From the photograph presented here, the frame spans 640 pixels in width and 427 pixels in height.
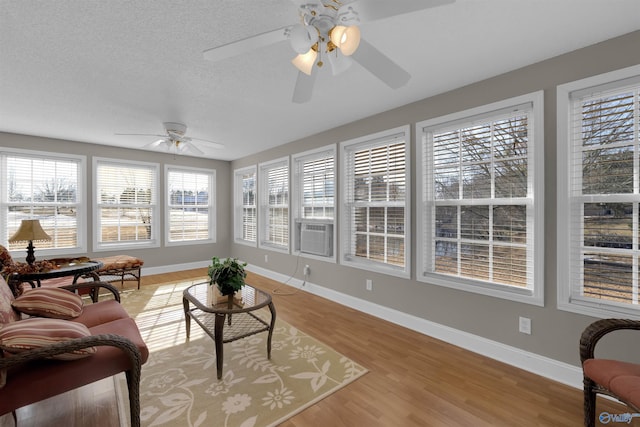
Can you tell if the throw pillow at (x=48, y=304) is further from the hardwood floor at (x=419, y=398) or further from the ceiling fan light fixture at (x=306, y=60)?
the ceiling fan light fixture at (x=306, y=60)

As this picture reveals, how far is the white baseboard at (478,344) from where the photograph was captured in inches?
82.2

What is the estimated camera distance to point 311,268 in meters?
4.32

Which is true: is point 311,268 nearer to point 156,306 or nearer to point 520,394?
point 156,306

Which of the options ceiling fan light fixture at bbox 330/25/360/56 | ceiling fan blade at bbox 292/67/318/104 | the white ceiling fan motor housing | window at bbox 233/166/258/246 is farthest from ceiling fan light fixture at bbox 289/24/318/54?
window at bbox 233/166/258/246

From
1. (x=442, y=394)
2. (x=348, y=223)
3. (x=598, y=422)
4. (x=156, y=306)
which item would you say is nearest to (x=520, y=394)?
(x=598, y=422)

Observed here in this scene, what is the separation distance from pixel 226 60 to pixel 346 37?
1257mm

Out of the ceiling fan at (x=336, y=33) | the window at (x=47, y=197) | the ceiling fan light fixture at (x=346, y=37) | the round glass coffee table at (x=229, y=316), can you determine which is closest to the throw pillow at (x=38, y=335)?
the round glass coffee table at (x=229, y=316)

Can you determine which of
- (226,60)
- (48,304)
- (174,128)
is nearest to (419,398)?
(48,304)

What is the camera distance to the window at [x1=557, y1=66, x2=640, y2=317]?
1.90m

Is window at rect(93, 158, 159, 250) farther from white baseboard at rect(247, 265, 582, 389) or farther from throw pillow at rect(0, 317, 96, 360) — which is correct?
throw pillow at rect(0, 317, 96, 360)

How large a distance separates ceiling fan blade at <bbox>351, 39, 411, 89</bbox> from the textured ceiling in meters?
0.36

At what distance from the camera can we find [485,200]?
2535 millimetres

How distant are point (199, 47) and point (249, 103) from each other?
3.46 feet

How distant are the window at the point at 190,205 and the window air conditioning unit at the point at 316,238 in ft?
9.32
